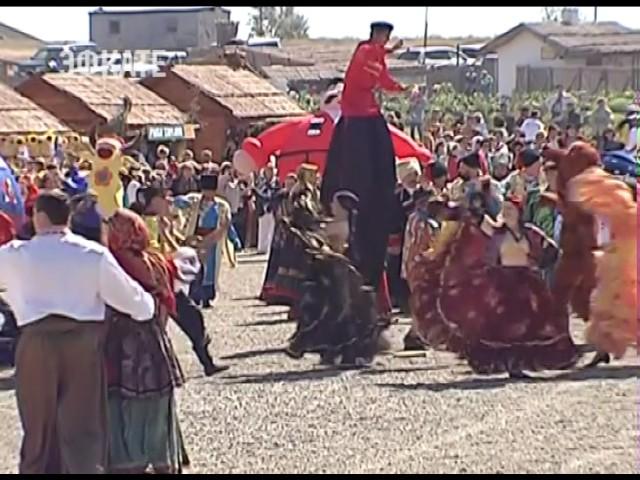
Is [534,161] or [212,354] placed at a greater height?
[534,161]

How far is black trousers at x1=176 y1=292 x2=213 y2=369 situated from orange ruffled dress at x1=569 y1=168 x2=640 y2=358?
2628mm

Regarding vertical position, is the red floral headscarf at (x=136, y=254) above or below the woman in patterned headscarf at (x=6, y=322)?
Answer: above

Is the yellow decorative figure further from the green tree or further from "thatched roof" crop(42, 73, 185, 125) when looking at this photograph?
the green tree

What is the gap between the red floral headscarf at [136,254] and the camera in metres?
8.66

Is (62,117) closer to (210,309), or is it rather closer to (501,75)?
(210,309)

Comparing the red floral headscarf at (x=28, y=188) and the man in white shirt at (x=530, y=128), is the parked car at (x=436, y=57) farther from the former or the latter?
the red floral headscarf at (x=28, y=188)

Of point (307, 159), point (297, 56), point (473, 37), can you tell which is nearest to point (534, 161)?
point (307, 159)

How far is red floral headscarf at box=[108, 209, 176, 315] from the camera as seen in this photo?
28.4ft

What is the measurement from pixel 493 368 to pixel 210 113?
1964cm

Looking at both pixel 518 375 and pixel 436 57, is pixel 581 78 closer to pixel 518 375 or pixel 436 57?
pixel 436 57

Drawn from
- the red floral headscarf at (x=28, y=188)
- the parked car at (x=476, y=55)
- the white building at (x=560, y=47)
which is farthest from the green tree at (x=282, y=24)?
the red floral headscarf at (x=28, y=188)

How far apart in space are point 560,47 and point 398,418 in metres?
37.5

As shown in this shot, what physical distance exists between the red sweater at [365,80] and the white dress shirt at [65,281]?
6.05 metres

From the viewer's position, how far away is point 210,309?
56.3 feet
